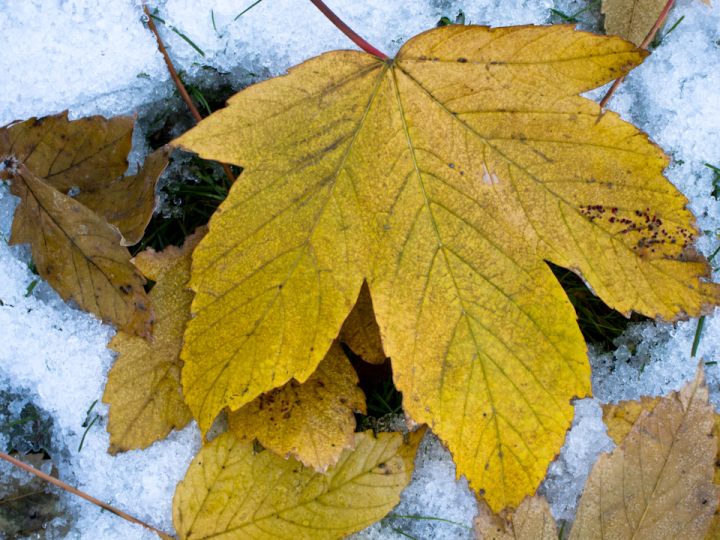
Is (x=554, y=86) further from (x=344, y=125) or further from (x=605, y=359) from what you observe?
(x=605, y=359)

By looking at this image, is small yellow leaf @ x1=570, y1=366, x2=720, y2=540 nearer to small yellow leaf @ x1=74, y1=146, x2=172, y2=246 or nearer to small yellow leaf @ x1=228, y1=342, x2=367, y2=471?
small yellow leaf @ x1=228, y1=342, x2=367, y2=471

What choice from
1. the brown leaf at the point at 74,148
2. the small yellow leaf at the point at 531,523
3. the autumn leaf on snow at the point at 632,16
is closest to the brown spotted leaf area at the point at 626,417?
the small yellow leaf at the point at 531,523

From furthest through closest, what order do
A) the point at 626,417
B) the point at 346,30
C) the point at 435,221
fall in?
1. the point at 626,417
2. the point at 346,30
3. the point at 435,221

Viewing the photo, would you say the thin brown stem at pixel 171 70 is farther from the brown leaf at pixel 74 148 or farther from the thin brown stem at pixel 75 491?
the thin brown stem at pixel 75 491

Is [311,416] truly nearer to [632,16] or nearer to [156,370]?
[156,370]

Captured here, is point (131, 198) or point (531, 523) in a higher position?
point (131, 198)

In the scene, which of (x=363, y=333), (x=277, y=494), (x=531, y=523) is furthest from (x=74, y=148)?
(x=531, y=523)

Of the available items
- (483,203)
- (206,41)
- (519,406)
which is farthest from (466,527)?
(206,41)
